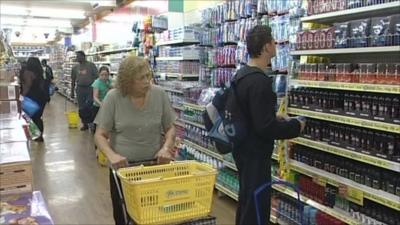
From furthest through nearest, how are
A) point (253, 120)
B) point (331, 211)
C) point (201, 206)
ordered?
point (331, 211), point (253, 120), point (201, 206)

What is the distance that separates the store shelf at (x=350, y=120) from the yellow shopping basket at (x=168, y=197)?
53.0 inches

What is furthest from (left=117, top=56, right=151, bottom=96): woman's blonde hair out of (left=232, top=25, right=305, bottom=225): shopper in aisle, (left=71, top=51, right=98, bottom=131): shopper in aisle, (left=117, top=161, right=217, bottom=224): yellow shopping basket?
(left=71, top=51, right=98, bottom=131): shopper in aisle

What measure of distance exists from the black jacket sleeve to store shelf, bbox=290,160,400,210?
2.71 ft

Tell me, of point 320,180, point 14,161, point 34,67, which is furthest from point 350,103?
point 34,67

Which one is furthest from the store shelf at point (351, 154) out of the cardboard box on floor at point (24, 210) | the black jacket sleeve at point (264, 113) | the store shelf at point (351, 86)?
the cardboard box on floor at point (24, 210)

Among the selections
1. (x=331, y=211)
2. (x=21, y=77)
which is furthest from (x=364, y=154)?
(x=21, y=77)

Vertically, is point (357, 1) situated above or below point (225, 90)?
above

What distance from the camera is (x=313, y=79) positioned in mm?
3373

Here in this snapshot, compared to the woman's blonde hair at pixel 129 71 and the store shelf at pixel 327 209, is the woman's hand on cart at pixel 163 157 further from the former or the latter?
the store shelf at pixel 327 209

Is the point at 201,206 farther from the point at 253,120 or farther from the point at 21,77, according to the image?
the point at 21,77

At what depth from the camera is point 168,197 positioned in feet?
6.35

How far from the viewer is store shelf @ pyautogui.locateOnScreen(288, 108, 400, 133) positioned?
8.90ft

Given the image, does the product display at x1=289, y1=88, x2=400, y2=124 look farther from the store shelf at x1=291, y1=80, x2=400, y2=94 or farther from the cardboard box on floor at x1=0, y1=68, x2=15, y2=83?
the cardboard box on floor at x1=0, y1=68, x2=15, y2=83

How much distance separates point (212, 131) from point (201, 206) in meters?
0.80
